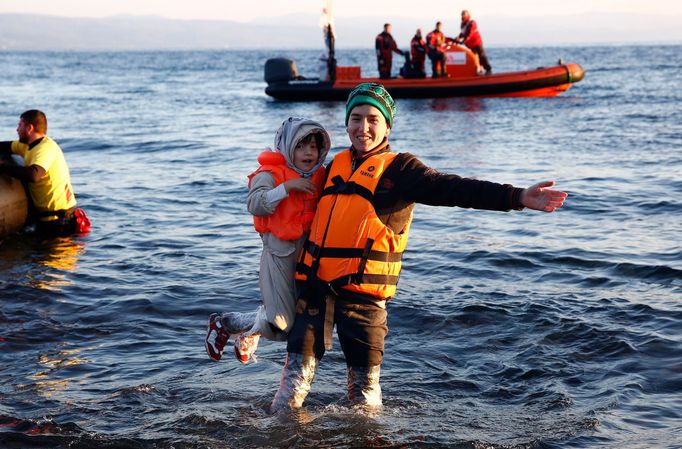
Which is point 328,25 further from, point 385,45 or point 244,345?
point 244,345

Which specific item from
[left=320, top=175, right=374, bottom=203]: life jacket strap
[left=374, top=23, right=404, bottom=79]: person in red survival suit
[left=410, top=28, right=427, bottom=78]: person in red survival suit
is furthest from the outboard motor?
[left=320, top=175, right=374, bottom=203]: life jacket strap

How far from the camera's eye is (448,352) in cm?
655

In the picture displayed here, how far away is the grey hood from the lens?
445 cm

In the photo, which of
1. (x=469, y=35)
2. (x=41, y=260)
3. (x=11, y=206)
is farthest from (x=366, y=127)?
(x=469, y=35)

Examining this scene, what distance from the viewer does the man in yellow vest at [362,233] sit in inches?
171

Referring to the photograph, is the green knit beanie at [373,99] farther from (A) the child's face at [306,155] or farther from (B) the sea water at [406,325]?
(B) the sea water at [406,325]

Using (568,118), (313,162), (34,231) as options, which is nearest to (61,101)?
(568,118)

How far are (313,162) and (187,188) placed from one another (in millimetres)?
9807

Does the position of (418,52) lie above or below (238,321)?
above

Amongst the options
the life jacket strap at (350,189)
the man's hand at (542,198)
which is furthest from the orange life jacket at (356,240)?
the man's hand at (542,198)

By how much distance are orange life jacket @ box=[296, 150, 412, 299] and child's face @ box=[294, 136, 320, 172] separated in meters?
0.21

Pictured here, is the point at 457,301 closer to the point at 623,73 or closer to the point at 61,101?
the point at 61,101

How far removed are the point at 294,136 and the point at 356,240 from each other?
62 cm

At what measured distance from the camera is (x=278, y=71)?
97.6ft
